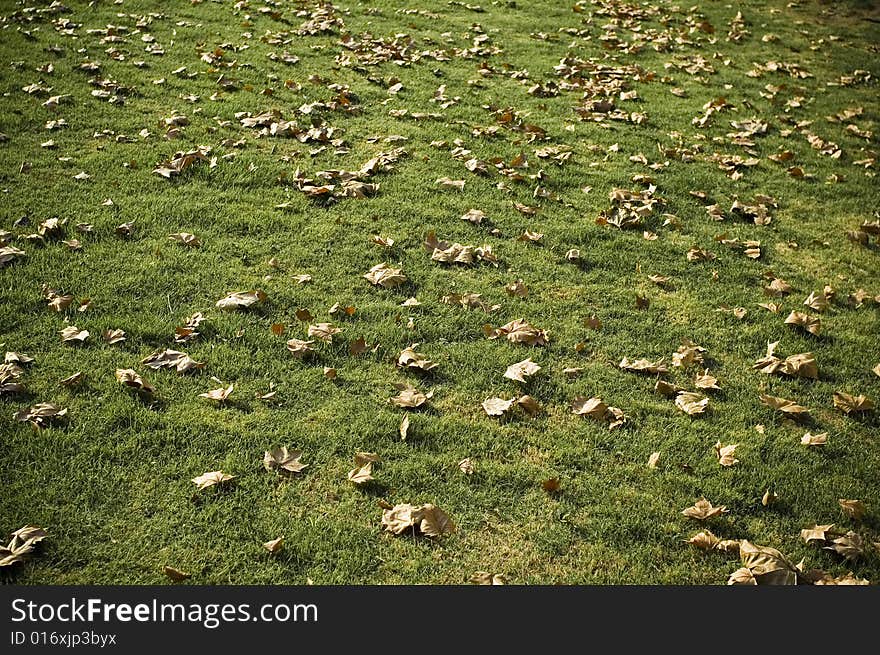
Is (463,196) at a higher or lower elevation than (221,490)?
higher

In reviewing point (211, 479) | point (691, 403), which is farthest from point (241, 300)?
point (691, 403)

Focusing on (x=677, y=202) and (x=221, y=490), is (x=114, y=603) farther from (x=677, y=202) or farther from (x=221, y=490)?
(x=677, y=202)

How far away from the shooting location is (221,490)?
3.24 m

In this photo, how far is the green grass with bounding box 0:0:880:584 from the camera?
10.2 feet

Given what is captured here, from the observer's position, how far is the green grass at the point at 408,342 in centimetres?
310

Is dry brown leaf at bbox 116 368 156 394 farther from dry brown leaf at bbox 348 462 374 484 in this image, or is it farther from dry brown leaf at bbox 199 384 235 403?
dry brown leaf at bbox 348 462 374 484

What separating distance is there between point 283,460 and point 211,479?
0.34m

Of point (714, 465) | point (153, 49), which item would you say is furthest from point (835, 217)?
point (153, 49)

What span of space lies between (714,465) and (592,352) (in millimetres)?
1035

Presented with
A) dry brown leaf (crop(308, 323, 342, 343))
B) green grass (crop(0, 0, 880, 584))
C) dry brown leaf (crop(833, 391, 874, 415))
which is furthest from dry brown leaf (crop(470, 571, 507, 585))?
dry brown leaf (crop(833, 391, 874, 415))

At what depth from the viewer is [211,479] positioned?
10.7 feet

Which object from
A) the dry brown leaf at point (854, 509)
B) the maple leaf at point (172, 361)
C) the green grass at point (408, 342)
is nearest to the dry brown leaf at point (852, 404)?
the green grass at point (408, 342)

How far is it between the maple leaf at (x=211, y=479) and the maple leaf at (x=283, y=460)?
0.61ft

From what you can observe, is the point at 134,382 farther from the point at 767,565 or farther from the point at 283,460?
the point at 767,565
